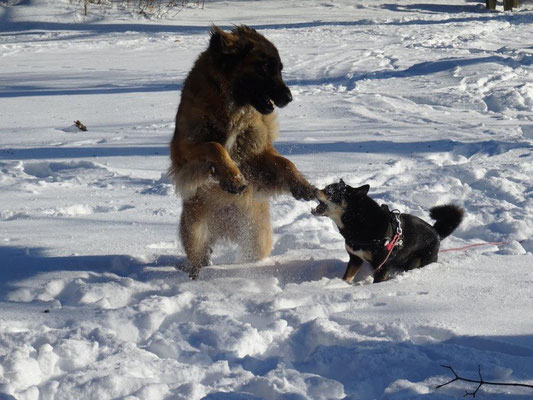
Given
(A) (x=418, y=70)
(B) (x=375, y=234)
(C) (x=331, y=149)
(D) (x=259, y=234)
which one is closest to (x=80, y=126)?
(C) (x=331, y=149)

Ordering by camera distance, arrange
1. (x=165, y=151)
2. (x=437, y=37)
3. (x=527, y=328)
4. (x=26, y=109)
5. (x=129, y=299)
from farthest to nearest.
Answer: (x=437, y=37)
(x=26, y=109)
(x=165, y=151)
(x=129, y=299)
(x=527, y=328)

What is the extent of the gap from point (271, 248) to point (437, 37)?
1367cm

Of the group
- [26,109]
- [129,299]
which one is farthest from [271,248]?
[26,109]

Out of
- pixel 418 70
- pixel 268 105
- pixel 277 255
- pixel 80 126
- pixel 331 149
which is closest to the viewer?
pixel 268 105

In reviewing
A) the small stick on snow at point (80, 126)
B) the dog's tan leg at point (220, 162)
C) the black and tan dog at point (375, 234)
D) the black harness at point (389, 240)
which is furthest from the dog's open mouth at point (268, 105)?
the small stick on snow at point (80, 126)

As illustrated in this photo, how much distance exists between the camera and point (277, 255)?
5.02 m

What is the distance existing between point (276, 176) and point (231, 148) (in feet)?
1.20

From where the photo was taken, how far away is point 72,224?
17.2ft

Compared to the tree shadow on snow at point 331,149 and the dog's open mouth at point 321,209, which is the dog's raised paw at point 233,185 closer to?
the dog's open mouth at point 321,209

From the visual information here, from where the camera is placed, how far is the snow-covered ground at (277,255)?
116 inches

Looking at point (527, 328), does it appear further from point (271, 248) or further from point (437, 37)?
point (437, 37)

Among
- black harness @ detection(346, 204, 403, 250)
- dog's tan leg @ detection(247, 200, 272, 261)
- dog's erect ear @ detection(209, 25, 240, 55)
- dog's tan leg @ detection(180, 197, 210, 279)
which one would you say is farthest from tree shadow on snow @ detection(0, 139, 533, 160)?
dog's erect ear @ detection(209, 25, 240, 55)

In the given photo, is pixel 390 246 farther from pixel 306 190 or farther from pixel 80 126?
pixel 80 126

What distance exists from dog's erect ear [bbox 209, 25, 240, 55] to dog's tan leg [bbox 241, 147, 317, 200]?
79 centimetres
